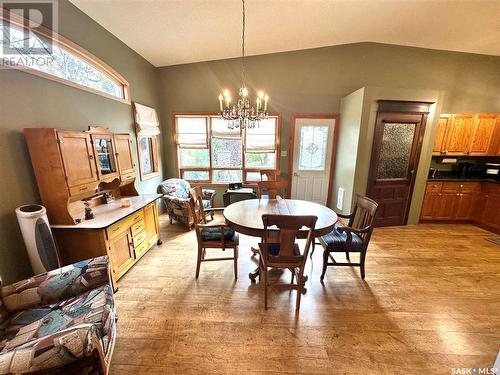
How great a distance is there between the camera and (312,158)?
4512mm

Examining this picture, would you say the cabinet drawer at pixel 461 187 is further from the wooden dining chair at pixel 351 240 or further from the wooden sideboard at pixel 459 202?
the wooden dining chair at pixel 351 240

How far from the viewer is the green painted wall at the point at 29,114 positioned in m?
1.67

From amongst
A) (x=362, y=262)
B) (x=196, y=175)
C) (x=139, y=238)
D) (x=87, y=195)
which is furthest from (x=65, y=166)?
(x=362, y=262)

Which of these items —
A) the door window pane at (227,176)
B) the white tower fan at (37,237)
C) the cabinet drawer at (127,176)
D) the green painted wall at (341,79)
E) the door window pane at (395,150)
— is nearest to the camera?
the white tower fan at (37,237)

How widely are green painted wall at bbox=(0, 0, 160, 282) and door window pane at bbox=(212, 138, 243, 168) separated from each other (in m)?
2.07

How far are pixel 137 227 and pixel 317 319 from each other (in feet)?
7.48

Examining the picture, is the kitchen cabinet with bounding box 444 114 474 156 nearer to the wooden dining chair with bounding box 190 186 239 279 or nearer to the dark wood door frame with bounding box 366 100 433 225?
the dark wood door frame with bounding box 366 100 433 225

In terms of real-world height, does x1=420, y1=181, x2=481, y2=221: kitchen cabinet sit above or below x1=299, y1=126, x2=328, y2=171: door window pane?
below

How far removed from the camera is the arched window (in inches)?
66.5

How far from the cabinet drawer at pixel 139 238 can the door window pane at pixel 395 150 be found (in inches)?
155

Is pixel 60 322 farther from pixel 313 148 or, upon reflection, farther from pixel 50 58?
pixel 313 148

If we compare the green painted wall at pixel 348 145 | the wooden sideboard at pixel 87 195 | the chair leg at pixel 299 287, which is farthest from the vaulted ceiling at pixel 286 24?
the chair leg at pixel 299 287

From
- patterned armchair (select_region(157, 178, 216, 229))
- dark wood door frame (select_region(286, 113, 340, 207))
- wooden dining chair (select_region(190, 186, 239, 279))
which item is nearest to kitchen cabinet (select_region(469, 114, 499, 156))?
dark wood door frame (select_region(286, 113, 340, 207))

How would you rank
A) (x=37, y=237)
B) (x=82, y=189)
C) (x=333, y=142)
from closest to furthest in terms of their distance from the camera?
(x=37, y=237) < (x=82, y=189) < (x=333, y=142)
